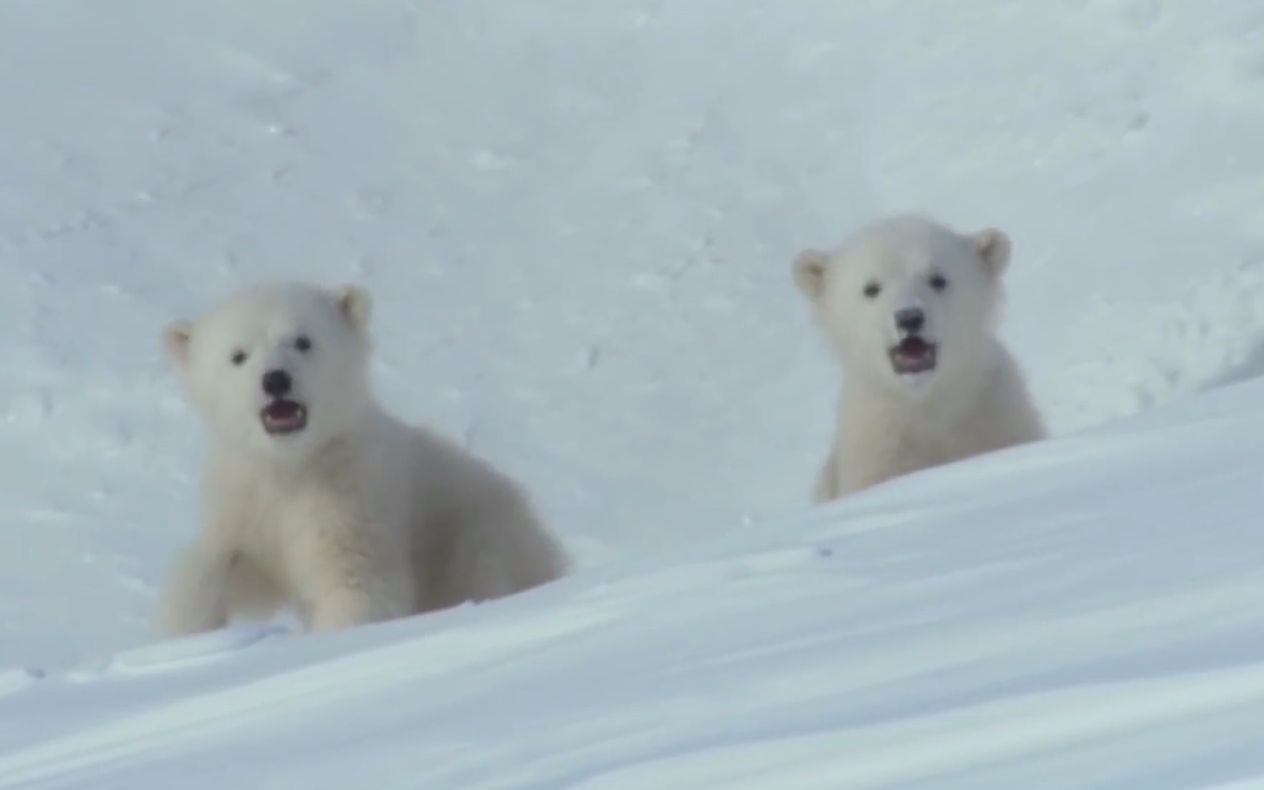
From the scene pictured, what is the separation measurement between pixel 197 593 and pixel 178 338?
0.71m

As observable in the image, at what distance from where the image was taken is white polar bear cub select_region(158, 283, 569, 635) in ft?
23.4

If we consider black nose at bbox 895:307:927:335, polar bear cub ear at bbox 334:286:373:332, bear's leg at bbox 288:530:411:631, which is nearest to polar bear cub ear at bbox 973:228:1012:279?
black nose at bbox 895:307:927:335

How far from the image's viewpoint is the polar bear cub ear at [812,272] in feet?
25.8

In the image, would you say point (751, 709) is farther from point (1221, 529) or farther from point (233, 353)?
point (233, 353)

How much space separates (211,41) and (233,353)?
876 cm

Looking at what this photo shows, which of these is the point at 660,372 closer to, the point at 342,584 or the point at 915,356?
the point at 915,356

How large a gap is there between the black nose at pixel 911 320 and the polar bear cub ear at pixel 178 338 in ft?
6.08

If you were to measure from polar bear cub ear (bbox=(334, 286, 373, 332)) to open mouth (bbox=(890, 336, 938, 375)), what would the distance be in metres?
1.39

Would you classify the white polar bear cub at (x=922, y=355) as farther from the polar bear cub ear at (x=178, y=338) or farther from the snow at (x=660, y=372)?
the polar bear cub ear at (x=178, y=338)

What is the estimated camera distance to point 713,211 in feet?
44.2

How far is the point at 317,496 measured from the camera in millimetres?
7180

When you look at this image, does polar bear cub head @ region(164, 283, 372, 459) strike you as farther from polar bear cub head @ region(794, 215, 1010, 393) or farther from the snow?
the snow

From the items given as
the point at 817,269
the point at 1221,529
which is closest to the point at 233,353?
the point at 817,269

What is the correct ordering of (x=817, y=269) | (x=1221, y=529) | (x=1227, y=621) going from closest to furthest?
(x=1227, y=621)
(x=1221, y=529)
(x=817, y=269)
